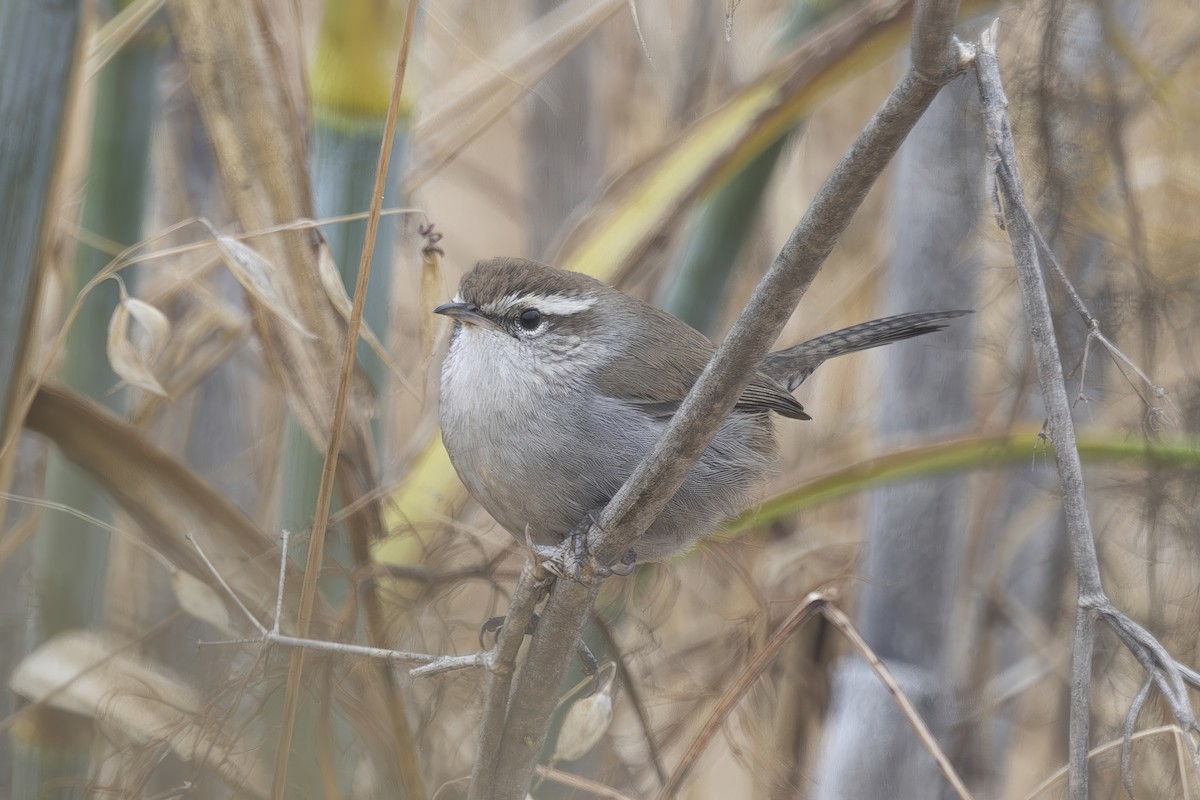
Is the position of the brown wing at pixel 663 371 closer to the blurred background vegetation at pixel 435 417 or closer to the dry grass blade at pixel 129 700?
the blurred background vegetation at pixel 435 417

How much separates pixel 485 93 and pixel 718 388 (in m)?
1.90

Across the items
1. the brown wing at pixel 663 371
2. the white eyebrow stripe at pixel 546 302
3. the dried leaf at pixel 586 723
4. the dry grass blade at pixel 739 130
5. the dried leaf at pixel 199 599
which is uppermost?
the dry grass blade at pixel 739 130

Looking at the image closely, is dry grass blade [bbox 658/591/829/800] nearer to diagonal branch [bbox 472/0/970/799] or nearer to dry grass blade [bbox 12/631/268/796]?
diagonal branch [bbox 472/0/970/799]

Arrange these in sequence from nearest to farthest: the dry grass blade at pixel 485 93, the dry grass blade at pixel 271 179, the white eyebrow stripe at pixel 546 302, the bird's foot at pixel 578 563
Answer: the bird's foot at pixel 578 563 → the dry grass blade at pixel 271 179 → the white eyebrow stripe at pixel 546 302 → the dry grass blade at pixel 485 93

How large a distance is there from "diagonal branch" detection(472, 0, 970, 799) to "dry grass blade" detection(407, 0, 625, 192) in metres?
1.48

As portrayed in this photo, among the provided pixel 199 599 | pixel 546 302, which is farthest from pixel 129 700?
pixel 546 302

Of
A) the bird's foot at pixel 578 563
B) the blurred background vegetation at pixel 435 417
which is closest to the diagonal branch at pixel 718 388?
the bird's foot at pixel 578 563

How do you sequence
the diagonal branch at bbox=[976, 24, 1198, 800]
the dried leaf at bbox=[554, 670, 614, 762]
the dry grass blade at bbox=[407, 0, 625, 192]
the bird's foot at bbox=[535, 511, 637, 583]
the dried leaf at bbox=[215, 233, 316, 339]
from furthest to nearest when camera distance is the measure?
1. the dry grass blade at bbox=[407, 0, 625, 192]
2. the dried leaf at bbox=[554, 670, 614, 762]
3. the dried leaf at bbox=[215, 233, 316, 339]
4. the bird's foot at bbox=[535, 511, 637, 583]
5. the diagonal branch at bbox=[976, 24, 1198, 800]

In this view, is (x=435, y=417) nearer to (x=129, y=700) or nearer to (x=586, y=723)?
(x=129, y=700)

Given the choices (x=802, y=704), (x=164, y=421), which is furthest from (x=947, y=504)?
(x=164, y=421)

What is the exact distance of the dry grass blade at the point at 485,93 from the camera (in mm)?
Answer: 2910

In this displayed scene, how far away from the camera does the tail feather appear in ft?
8.75

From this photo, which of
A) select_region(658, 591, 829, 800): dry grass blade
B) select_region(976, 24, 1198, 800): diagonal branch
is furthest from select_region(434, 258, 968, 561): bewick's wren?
select_region(976, 24, 1198, 800): diagonal branch

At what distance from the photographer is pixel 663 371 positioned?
8.81 feet
